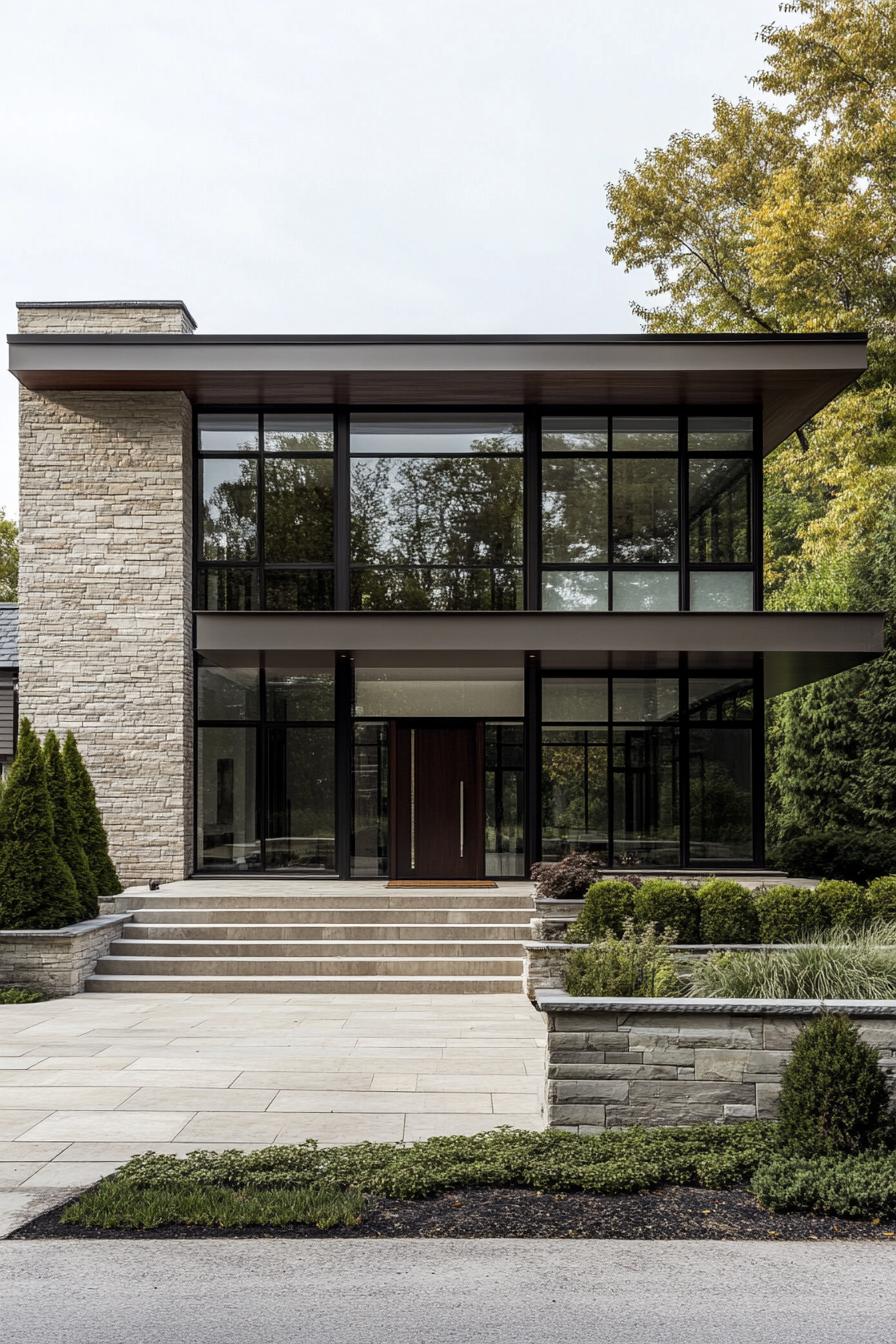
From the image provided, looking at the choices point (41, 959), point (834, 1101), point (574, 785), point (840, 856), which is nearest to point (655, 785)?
point (574, 785)

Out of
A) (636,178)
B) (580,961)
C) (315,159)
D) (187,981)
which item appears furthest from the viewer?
(636,178)

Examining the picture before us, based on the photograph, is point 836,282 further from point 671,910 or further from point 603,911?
point 603,911

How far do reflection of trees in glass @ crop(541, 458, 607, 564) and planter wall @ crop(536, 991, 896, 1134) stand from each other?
401 inches

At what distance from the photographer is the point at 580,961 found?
7242 millimetres

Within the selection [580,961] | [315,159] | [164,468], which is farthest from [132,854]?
[315,159]

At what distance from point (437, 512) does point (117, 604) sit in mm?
4557

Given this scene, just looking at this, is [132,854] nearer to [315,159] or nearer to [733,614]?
[733,614]

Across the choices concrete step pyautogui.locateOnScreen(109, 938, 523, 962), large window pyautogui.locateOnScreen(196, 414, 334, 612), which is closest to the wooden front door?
large window pyautogui.locateOnScreen(196, 414, 334, 612)

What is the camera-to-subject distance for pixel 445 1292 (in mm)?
4348

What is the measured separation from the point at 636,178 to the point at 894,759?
1288 cm

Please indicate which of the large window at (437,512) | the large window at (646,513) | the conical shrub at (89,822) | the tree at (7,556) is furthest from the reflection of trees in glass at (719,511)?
the tree at (7,556)

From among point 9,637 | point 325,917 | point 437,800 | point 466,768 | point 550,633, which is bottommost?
point 325,917

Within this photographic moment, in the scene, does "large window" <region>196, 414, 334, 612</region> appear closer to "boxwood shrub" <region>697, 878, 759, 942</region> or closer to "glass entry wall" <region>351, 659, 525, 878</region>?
"glass entry wall" <region>351, 659, 525, 878</region>

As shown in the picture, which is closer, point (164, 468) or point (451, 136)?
point (164, 468)
